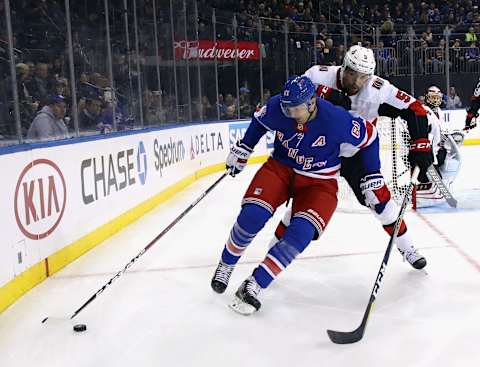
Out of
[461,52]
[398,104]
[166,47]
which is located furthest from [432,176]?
[461,52]

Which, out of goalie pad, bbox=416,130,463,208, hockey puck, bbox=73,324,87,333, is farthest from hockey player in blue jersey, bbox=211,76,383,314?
goalie pad, bbox=416,130,463,208

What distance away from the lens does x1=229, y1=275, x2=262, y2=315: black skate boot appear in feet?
8.90

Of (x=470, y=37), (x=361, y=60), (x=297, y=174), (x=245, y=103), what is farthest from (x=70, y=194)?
(x=470, y=37)

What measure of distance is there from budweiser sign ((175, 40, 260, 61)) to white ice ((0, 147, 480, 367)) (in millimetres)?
4490

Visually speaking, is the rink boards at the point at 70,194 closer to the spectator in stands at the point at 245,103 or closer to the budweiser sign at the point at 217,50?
the budweiser sign at the point at 217,50

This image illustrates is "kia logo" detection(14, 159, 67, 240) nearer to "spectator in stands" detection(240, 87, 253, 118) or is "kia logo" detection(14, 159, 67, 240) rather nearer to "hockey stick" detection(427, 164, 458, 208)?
"hockey stick" detection(427, 164, 458, 208)

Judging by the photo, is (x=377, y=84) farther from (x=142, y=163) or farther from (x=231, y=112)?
(x=231, y=112)

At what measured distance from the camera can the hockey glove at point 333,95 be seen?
11.1 ft

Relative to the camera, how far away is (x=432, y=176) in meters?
5.19

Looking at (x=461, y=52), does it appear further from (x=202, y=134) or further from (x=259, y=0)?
(x=202, y=134)

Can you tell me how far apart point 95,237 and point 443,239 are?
228 centimetres

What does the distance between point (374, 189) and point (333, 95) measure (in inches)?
23.8

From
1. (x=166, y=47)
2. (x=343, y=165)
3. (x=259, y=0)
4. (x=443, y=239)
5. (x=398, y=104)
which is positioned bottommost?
(x=443, y=239)

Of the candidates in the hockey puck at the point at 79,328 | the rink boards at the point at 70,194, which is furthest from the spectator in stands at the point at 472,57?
the hockey puck at the point at 79,328
